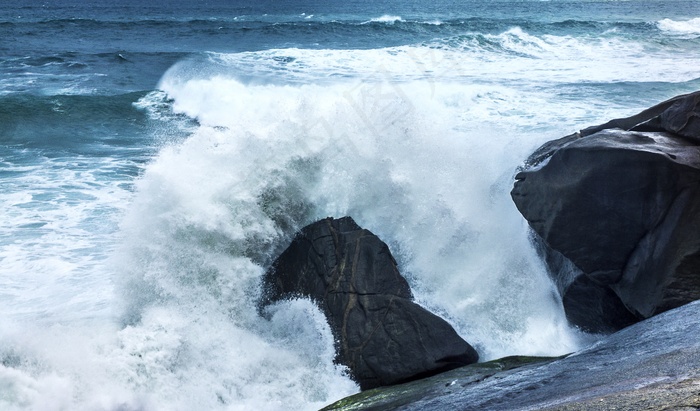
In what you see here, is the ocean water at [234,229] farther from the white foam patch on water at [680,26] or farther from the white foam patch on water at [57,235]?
the white foam patch on water at [680,26]

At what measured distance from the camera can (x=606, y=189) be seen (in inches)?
224

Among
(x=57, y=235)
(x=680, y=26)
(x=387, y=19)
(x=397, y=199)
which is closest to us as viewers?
(x=397, y=199)

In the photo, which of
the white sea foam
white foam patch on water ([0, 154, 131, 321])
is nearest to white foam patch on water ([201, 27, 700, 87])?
the white sea foam

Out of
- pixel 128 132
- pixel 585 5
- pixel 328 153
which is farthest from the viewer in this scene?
pixel 585 5

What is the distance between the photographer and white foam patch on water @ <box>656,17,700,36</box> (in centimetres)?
2803

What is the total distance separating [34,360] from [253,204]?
2880 mm

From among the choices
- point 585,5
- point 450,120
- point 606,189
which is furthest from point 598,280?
point 585,5

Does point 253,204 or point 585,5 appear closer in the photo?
point 253,204

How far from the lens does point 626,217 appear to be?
5.66 metres

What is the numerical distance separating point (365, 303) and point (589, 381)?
279 cm

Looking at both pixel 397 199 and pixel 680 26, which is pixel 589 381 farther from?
pixel 680 26

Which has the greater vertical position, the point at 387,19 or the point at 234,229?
the point at 387,19

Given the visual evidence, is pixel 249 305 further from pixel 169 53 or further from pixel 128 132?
pixel 169 53

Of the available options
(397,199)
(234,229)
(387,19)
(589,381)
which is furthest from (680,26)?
(589,381)
